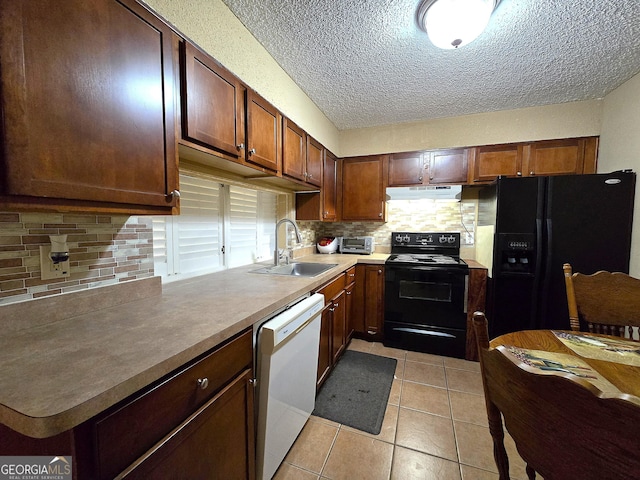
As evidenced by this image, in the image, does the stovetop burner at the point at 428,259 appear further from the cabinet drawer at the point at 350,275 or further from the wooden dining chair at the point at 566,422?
the wooden dining chair at the point at 566,422

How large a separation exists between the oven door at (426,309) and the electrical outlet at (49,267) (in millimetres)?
2280

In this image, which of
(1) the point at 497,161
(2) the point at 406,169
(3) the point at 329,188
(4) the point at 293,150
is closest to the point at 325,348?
(4) the point at 293,150

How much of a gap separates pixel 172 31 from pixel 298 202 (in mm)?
1759

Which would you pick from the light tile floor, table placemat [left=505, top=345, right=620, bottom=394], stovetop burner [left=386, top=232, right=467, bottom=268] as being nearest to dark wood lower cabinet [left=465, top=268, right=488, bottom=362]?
stovetop burner [left=386, top=232, right=467, bottom=268]

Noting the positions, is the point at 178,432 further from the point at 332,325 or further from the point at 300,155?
the point at 300,155

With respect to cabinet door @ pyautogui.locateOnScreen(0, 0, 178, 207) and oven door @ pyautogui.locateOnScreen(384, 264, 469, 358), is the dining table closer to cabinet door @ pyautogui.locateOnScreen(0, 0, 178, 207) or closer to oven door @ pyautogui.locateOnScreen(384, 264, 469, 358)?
oven door @ pyautogui.locateOnScreen(384, 264, 469, 358)

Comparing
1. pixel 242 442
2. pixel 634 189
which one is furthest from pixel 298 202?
pixel 634 189

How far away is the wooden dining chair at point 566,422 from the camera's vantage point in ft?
1.28

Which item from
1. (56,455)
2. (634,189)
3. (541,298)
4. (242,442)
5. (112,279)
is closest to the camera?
Result: (56,455)

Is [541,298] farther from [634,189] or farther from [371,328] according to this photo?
[371,328]

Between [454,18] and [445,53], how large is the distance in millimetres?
409

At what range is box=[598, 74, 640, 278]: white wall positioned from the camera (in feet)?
6.18

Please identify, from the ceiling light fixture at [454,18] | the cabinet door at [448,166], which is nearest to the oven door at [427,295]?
the cabinet door at [448,166]

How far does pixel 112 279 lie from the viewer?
112 cm
